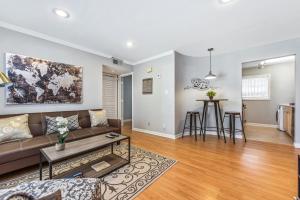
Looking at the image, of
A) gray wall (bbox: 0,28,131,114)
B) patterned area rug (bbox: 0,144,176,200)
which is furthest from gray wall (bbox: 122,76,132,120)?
patterned area rug (bbox: 0,144,176,200)

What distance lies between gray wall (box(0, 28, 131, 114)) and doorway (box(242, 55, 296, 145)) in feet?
15.3

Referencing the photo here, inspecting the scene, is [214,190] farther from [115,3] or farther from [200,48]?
[200,48]

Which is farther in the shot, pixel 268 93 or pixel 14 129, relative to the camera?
pixel 268 93

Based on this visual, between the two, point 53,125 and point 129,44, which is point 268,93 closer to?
point 129,44

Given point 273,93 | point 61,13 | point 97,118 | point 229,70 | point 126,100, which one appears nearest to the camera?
point 61,13

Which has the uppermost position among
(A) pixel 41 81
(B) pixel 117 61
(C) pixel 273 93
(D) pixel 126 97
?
(B) pixel 117 61

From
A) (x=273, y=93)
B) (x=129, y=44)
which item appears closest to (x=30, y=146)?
(x=129, y=44)

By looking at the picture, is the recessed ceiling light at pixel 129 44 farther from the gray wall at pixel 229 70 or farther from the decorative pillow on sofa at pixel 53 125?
the decorative pillow on sofa at pixel 53 125

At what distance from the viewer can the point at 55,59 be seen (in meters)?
3.10

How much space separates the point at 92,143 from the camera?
2.07 m

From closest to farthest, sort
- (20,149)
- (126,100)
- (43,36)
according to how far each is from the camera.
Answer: (20,149), (43,36), (126,100)

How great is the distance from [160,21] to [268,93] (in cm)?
515

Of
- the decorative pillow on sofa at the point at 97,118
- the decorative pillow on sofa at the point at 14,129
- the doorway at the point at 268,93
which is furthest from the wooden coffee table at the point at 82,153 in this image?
the doorway at the point at 268,93

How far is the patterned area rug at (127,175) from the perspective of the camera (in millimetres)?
1645
